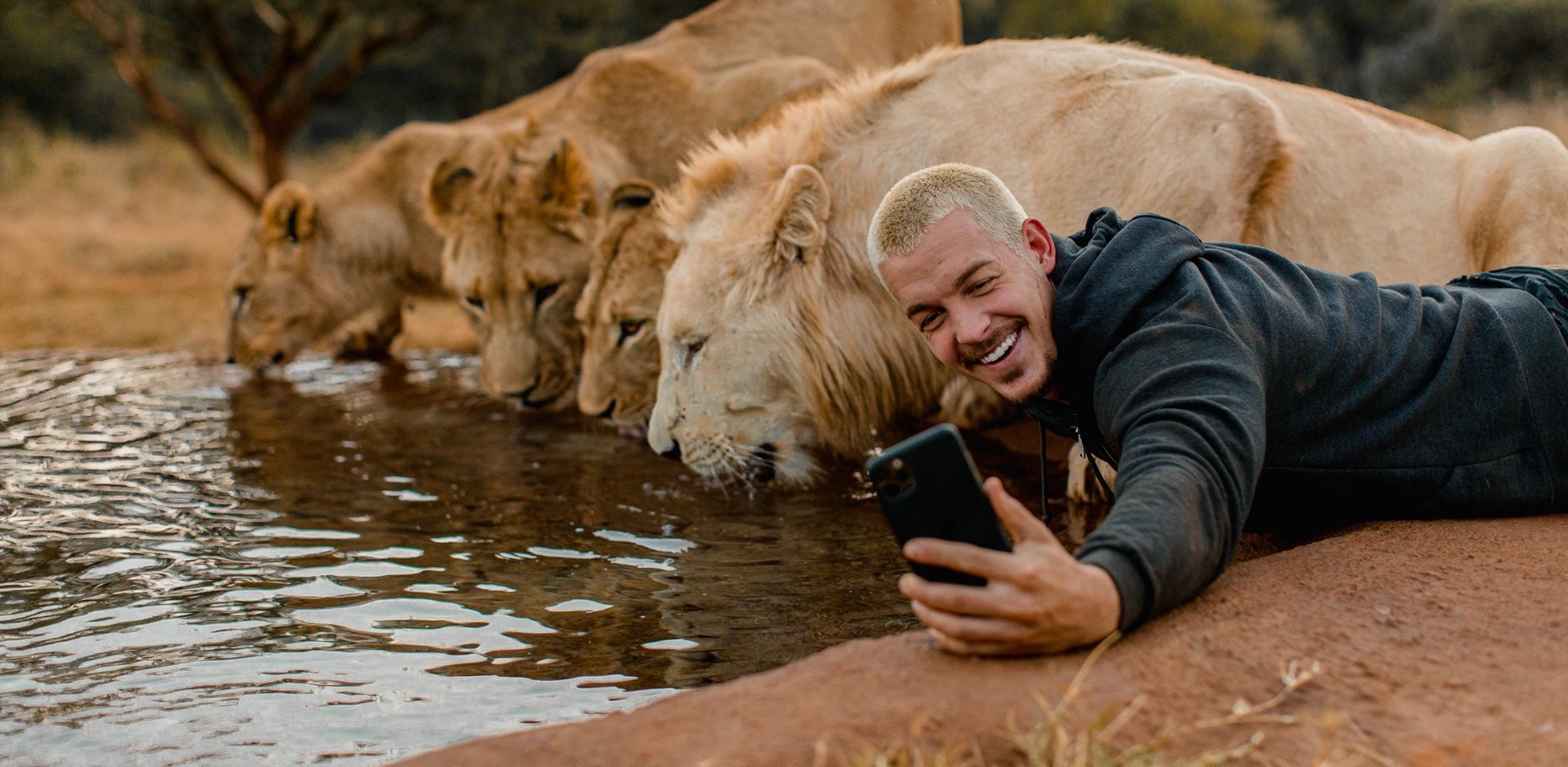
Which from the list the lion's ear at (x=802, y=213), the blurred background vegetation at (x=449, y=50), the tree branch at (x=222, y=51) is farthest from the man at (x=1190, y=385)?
the tree branch at (x=222, y=51)

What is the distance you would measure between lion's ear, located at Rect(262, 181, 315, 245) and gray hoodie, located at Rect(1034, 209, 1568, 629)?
7010mm

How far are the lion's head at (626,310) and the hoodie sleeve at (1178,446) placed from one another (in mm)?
3427

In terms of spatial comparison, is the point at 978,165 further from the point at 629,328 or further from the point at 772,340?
the point at 629,328

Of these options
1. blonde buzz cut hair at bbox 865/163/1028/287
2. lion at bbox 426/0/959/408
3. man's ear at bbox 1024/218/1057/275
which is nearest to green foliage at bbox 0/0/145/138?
lion at bbox 426/0/959/408

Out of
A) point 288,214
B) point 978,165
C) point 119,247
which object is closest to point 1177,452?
point 978,165

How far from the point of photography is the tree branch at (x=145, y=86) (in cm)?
1509

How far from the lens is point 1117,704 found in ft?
7.39

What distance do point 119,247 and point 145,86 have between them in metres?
1.94

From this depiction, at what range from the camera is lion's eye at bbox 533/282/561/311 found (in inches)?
276

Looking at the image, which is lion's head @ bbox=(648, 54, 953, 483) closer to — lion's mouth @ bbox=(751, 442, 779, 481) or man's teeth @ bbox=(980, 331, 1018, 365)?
lion's mouth @ bbox=(751, 442, 779, 481)

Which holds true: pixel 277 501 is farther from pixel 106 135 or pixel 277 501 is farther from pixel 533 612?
pixel 106 135

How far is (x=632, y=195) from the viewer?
6242 millimetres

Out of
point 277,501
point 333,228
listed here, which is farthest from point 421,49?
point 277,501

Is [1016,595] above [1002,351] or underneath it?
underneath
